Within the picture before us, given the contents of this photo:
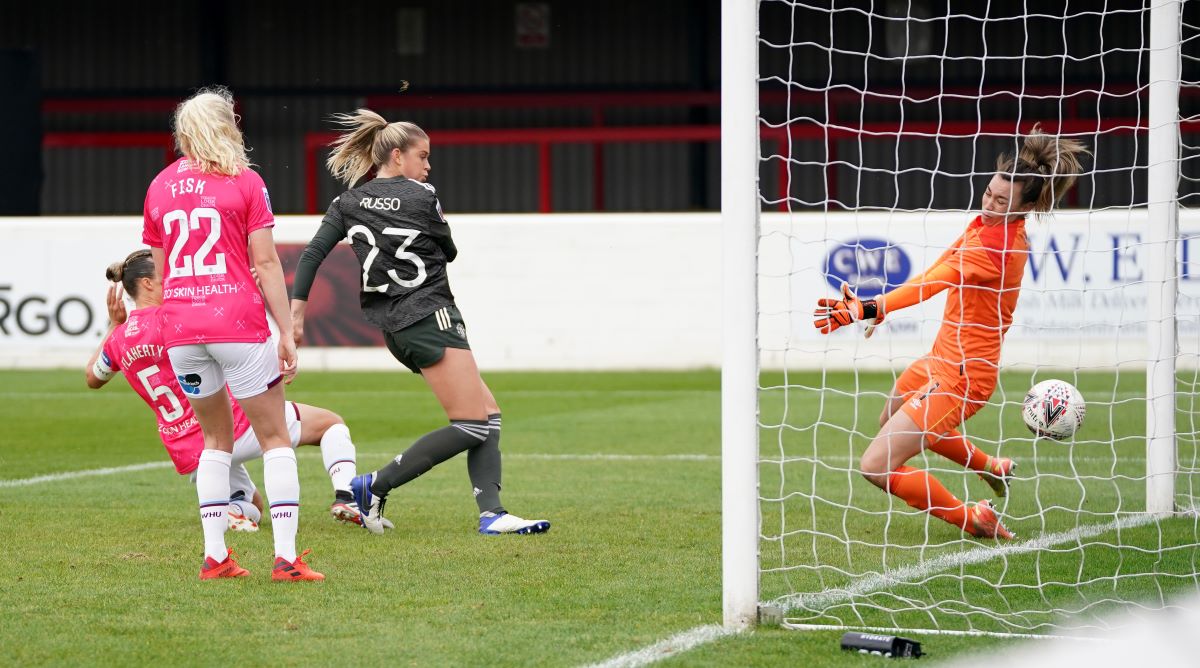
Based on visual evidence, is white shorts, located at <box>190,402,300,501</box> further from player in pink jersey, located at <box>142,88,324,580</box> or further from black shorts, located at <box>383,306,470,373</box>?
player in pink jersey, located at <box>142,88,324,580</box>

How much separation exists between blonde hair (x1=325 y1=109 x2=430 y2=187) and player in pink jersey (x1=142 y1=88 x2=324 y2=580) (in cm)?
115

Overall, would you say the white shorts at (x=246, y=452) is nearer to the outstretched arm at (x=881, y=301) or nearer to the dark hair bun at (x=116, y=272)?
the dark hair bun at (x=116, y=272)

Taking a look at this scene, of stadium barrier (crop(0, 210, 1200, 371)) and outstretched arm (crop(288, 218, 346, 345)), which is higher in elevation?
outstretched arm (crop(288, 218, 346, 345))

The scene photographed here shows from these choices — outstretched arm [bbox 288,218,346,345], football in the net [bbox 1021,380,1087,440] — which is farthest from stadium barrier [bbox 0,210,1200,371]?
outstretched arm [bbox 288,218,346,345]

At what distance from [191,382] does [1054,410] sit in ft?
11.9

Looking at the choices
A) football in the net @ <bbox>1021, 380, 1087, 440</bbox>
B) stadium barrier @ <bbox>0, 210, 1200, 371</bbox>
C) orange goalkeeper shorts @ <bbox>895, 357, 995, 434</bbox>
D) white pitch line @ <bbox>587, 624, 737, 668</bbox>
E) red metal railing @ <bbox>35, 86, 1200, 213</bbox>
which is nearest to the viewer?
white pitch line @ <bbox>587, 624, 737, 668</bbox>

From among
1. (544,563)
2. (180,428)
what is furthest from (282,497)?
(180,428)

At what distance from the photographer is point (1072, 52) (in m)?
26.8

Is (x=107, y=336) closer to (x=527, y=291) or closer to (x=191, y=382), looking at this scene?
(x=191, y=382)

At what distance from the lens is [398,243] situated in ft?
20.2

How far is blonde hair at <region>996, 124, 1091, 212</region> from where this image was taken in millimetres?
5715

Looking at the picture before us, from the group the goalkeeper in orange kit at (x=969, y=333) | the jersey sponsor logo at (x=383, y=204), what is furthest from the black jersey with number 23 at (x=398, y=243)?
the goalkeeper in orange kit at (x=969, y=333)

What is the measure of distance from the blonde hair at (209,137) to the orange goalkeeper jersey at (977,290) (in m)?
2.54

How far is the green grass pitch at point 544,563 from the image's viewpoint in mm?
4281
